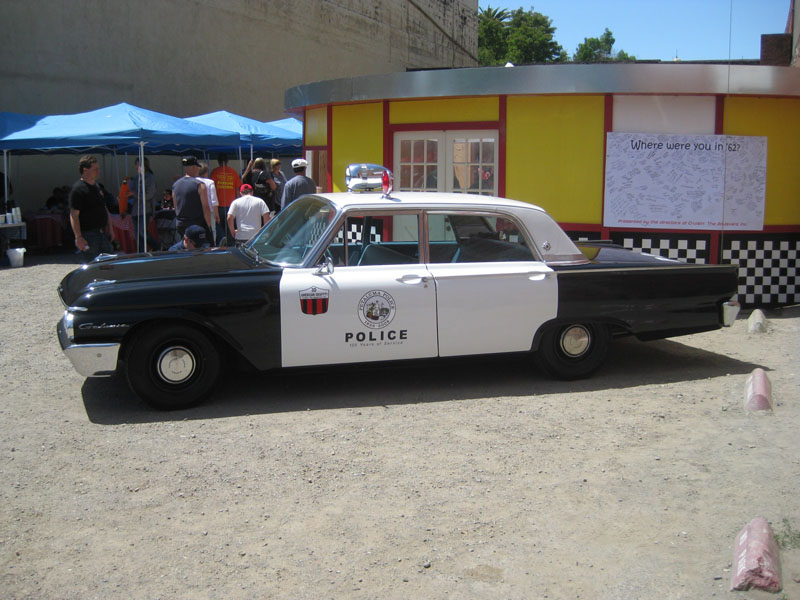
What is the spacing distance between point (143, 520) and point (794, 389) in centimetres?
460

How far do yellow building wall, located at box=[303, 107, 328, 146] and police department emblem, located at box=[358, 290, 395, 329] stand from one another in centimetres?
576

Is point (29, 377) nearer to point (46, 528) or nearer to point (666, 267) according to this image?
point (46, 528)

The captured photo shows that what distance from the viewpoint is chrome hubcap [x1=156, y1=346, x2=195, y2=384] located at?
518 cm

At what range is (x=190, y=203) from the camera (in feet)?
31.6

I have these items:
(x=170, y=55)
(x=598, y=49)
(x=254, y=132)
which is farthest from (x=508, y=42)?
(x=254, y=132)

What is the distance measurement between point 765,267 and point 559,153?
2551mm

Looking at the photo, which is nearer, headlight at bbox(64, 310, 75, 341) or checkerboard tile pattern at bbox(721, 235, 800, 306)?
headlight at bbox(64, 310, 75, 341)

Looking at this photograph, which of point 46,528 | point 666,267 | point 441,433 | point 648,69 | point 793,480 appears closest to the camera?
point 46,528

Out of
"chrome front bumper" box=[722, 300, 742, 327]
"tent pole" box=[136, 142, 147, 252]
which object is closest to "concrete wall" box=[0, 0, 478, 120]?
"tent pole" box=[136, 142, 147, 252]

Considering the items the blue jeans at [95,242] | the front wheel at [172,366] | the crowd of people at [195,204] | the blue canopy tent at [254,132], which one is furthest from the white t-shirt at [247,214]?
the blue canopy tent at [254,132]

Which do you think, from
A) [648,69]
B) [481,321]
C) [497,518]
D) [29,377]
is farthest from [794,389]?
[29,377]

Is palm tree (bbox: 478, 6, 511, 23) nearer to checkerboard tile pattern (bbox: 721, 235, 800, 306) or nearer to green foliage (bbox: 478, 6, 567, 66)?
green foliage (bbox: 478, 6, 567, 66)

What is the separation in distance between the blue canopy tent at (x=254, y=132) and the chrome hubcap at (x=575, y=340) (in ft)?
35.7

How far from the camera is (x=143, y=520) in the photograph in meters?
3.77
